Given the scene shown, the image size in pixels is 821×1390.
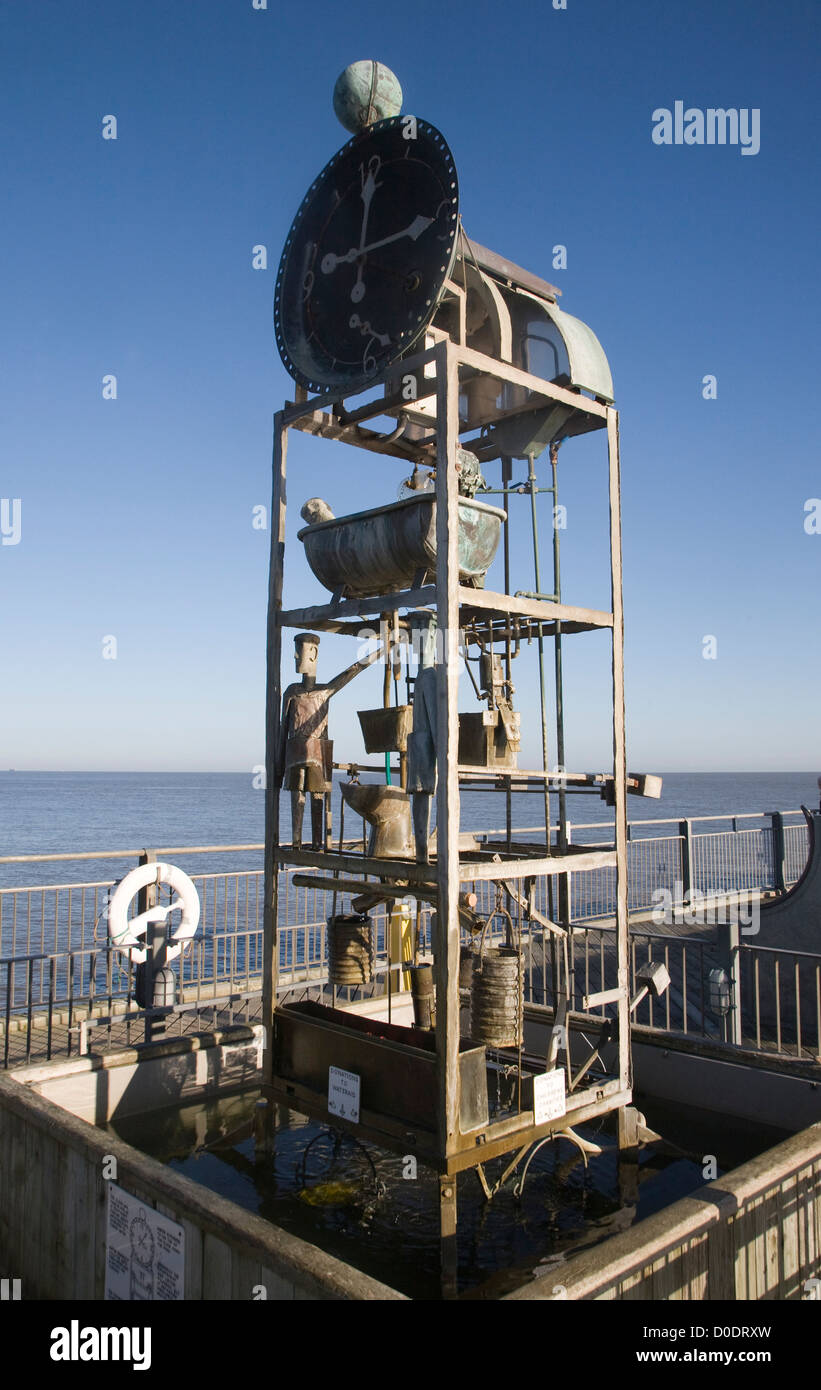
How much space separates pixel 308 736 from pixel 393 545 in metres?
1.68

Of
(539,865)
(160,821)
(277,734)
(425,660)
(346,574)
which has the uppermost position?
(346,574)

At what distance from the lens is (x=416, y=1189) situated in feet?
22.8

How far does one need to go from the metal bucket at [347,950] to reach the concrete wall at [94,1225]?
2.16 meters

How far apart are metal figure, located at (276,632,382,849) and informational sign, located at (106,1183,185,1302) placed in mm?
3028

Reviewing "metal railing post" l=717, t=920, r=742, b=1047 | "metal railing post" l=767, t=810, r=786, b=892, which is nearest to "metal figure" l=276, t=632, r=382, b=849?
"metal railing post" l=717, t=920, r=742, b=1047

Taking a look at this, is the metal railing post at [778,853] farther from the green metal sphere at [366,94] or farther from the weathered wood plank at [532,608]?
the green metal sphere at [366,94]

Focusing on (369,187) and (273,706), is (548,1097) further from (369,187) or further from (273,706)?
(369,187)

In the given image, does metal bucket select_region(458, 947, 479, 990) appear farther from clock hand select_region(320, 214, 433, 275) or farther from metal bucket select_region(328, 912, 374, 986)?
clock hand select_region(320, 214, 433, 275)

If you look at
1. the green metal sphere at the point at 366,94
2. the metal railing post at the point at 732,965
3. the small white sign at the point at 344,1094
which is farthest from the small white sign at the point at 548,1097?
the green metal sphere at the point at 366,94

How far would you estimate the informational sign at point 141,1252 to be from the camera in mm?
4223

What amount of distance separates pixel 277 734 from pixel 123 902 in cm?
399
